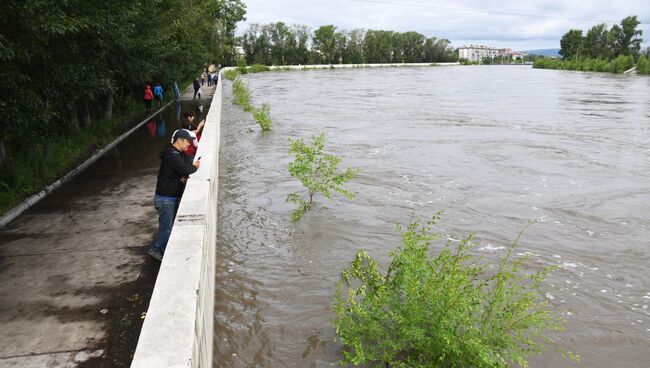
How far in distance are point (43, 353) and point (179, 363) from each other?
249cm

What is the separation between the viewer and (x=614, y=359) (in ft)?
16.3

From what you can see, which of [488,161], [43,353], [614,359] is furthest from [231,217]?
[488,161]

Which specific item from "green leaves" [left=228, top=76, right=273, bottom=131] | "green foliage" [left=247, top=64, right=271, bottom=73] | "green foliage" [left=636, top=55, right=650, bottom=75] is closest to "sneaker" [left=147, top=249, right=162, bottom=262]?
"green leaves" [left=228, top=76, right=273, bottom=131]

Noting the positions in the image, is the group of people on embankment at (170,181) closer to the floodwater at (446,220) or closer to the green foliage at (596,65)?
the floodwater at (446,220)

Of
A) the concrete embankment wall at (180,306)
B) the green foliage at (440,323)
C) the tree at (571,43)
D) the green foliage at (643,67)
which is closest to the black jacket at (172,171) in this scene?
the concrete embankment wall at (180,306)

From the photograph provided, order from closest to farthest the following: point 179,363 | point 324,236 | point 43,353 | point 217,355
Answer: point 179,363
point 43,353
point 217,355
point 324,236

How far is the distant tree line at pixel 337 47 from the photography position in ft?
374

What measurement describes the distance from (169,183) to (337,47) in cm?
12906

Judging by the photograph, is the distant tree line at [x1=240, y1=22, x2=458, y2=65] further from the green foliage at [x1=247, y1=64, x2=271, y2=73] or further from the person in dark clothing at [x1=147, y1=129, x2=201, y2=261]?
the person in dark clothing at [x1=147, y1=129, x2=201, y2=261]

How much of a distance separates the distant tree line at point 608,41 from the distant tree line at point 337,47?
47.8 m

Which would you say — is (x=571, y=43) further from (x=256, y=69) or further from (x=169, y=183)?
(x=169, y=183)

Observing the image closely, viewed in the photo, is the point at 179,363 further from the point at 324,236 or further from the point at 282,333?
the point at 324,236

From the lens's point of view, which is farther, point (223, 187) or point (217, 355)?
point (223, 187)

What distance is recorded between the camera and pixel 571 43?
114 metres
